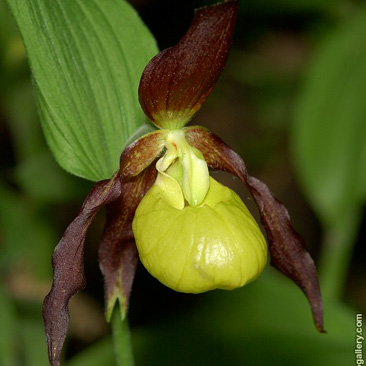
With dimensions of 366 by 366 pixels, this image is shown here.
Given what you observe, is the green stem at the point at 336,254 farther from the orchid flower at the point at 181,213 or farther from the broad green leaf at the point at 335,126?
the orchid flower at the point at 181,213

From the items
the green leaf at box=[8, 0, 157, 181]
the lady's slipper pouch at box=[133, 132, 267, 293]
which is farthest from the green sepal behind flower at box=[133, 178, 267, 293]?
the green leaf at box=[8, 0, 157, 181]

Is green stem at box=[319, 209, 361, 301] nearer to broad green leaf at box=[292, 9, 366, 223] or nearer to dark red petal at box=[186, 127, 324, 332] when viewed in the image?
broad green leaf at box=[292, 9, 366, 223]

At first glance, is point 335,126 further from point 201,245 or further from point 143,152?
point 201,245

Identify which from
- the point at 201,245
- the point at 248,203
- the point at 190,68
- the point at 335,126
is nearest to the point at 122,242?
the point at 201,245

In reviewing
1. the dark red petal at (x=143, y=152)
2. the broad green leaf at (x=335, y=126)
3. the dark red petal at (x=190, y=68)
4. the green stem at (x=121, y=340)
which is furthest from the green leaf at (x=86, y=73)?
the broad green leaf at (x=335, y=126)

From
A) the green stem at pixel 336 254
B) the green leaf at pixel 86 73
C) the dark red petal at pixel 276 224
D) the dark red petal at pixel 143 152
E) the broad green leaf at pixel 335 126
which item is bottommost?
the green stem at pixel 336 254

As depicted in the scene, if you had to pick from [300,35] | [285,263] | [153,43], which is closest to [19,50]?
[153,43]
